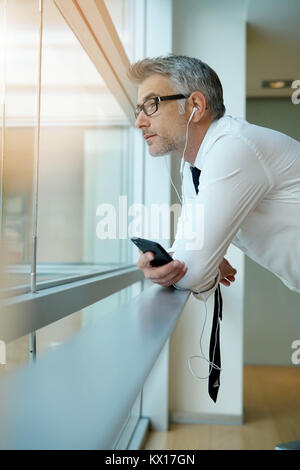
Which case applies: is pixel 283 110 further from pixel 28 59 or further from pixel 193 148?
pixel 28 59

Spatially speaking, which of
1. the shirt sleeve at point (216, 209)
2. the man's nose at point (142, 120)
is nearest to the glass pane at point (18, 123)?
the man's nose at point (142, 120)

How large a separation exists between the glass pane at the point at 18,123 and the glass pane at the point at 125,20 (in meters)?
1.18

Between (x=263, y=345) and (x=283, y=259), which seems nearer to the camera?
(x=283, y=259)

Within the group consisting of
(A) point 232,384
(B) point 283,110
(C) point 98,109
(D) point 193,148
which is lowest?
(A) point 232,384

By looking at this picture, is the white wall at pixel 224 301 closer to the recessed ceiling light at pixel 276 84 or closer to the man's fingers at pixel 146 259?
the recessed ceiling light at pixel 276 84

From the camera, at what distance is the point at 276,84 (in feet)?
12.6

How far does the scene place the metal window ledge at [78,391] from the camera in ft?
0.89

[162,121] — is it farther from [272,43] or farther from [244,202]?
[272,43]

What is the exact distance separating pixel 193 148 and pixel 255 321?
3.08m

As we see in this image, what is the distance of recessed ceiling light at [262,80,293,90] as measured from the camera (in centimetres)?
380

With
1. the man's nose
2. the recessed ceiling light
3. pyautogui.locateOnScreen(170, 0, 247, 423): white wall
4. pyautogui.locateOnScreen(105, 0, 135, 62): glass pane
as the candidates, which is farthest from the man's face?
the recessed ceiling light

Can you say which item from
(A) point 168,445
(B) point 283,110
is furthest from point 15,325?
(B) point 283,110

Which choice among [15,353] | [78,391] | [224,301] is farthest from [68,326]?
[224,301]

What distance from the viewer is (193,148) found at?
1.32 m
